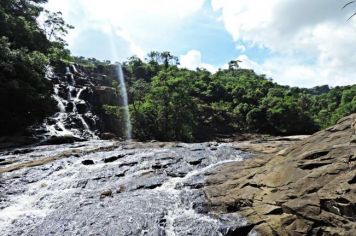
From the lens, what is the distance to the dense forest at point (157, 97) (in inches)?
1612

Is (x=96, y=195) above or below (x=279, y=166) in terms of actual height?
below

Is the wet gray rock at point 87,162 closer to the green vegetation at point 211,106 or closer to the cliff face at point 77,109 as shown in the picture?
the cliff face at point 77,109

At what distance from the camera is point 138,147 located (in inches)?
1168

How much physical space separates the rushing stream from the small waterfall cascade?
19.0 metres

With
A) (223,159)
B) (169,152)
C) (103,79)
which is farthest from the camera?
(103,79)

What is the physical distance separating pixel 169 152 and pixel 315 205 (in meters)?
13.8

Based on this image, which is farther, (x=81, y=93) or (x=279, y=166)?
(x=81, y=93)

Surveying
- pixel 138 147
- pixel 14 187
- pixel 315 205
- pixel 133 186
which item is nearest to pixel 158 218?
pixel 133 186

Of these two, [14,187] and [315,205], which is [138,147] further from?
[315,205]

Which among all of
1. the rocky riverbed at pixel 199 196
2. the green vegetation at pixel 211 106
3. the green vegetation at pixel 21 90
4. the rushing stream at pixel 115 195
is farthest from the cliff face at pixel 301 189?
the green vegetation at pixel 211 106

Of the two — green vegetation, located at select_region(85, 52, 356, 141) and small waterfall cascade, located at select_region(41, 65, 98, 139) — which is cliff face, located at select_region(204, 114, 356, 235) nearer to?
small waterfall cascade, located at select_region(41, 65, 98, 139)

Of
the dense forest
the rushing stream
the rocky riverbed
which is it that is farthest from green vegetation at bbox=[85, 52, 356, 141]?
the rocky riverbed

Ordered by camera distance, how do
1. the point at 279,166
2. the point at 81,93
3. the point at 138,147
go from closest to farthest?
the point at 279,166 < the point at 138,147 < the point at 81,93

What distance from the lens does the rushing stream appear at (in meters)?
14.4
